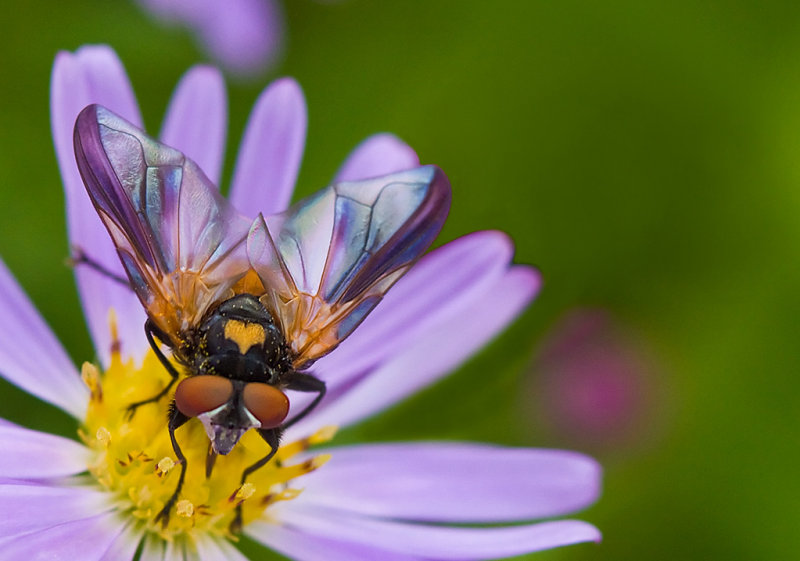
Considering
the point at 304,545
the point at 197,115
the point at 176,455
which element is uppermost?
the point at 197,115

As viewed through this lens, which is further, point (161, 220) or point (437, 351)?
point (437, 351)

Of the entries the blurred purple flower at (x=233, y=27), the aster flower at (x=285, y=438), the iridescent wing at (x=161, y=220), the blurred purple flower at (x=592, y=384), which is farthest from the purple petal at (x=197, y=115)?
the blurred purple flower at (x=592, y=384)

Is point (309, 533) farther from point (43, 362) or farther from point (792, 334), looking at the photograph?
point (792, 334)

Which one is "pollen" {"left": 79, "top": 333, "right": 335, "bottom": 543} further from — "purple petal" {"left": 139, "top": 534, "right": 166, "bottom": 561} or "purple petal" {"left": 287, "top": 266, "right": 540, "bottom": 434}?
"purple petal" {"left": 287, "top": 266, "right": 540, "bottom": 434}

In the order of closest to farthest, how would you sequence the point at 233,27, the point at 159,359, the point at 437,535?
the point at 159,359
the point at 437,535
the point at 233,27

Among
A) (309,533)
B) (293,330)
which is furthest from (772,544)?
(293,330)

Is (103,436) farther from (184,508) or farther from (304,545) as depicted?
(304,545)

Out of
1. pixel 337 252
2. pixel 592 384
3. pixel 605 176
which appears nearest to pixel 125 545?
pixel 337 252
